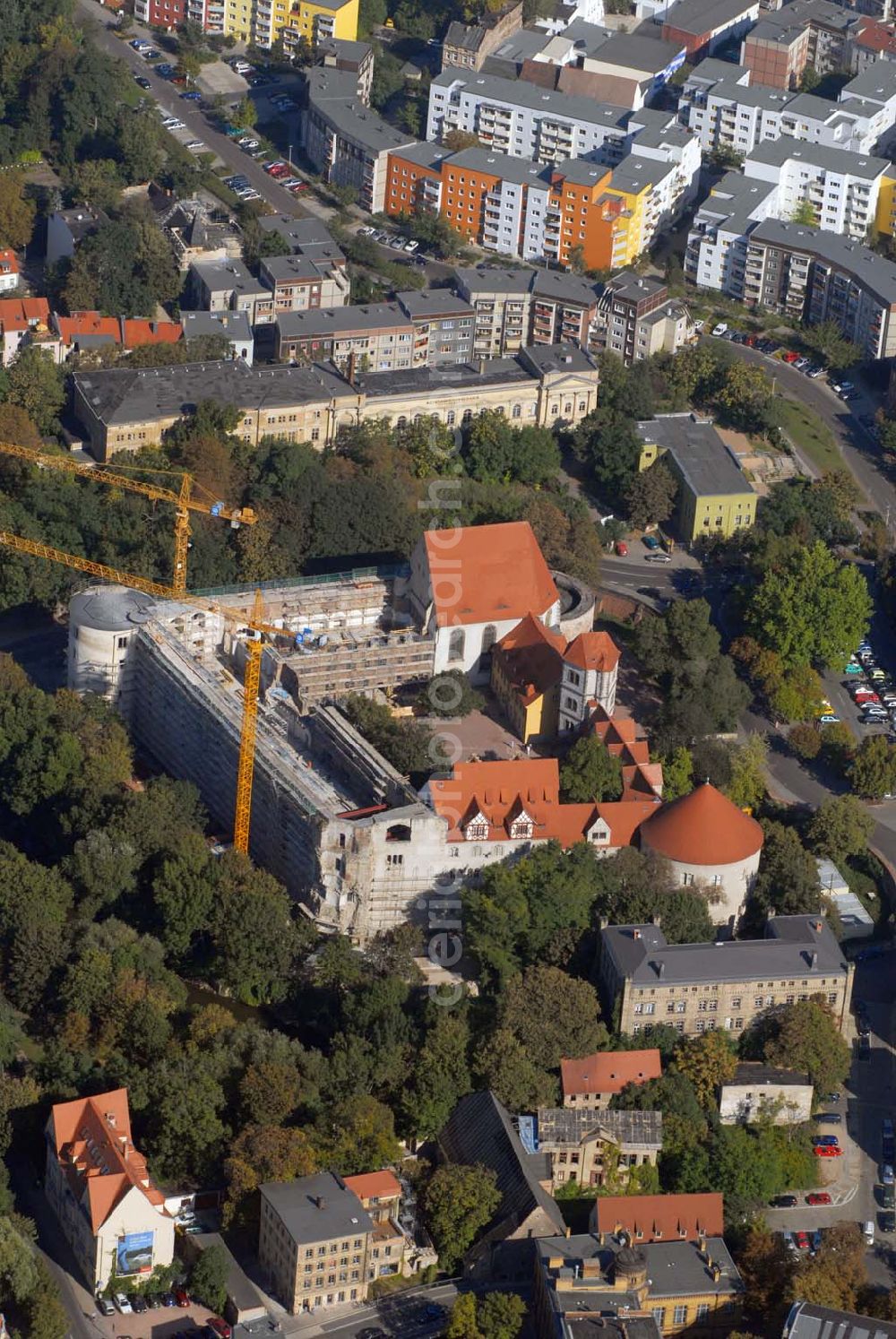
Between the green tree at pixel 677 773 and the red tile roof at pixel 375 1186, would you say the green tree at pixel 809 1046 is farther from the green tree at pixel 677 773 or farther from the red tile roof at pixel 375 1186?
the red tile roof at pixel 375 1186

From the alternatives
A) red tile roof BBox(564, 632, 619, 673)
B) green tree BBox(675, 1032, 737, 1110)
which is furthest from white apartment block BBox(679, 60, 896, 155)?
green tree BBox(675, 1032, 737, 1110)

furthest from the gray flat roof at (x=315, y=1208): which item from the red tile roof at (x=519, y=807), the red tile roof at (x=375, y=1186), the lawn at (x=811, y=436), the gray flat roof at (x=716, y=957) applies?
the lawn at (x=811, y=436)

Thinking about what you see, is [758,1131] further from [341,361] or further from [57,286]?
[57,286]

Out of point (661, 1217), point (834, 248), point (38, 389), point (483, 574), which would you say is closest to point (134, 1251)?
point (661, 1217)

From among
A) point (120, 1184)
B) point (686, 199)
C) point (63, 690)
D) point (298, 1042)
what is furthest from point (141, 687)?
point (686, 199)

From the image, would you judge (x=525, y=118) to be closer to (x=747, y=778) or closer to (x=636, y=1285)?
(x=747, y=778)

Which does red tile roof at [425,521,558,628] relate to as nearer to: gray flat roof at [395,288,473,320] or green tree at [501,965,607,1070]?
green tree at [501,965,607,1070]

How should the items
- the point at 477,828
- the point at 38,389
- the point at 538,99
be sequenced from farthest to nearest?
the point at 538,99, the point at 38,389, the point at 477,828
